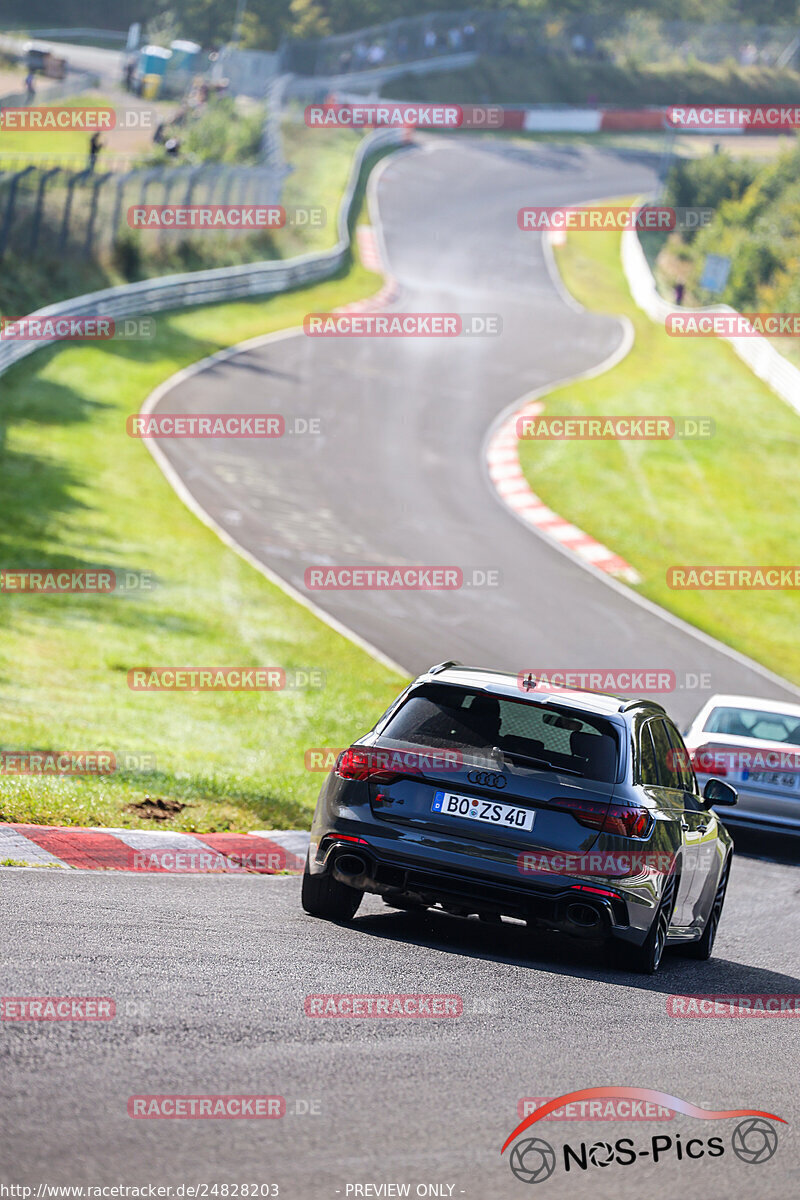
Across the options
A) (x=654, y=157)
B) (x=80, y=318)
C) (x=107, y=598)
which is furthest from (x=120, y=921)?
(x=654, y=157)

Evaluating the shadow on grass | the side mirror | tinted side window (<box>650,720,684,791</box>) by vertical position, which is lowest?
the shadow on grass

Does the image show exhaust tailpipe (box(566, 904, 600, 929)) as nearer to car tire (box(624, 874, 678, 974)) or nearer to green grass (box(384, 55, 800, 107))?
car tire (box(624, 874, 678, 974))

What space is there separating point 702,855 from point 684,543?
21.2m

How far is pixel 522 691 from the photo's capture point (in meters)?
8.48

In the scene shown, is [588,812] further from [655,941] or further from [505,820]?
[655,941]

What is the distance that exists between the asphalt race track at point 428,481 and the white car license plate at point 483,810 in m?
10.8

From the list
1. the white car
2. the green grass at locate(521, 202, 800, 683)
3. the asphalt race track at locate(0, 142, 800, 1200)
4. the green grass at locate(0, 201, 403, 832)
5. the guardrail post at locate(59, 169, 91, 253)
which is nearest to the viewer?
the asphalt race track at locate(0, 142, 800, 1200)

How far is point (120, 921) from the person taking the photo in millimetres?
7469

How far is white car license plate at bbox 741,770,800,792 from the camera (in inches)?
572

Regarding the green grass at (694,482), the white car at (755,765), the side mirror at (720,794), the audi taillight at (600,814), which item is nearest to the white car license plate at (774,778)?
the white car at (755,765)

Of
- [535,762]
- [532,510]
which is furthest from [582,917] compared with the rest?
[532,510]

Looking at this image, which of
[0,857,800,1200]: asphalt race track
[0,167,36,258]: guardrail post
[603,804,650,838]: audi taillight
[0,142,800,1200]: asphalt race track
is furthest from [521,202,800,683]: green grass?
[0,857,800,1200]: asphalt race track

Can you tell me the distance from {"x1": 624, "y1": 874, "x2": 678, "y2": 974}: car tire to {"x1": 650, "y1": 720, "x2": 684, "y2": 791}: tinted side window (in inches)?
25.9

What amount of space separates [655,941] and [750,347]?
38720mm
